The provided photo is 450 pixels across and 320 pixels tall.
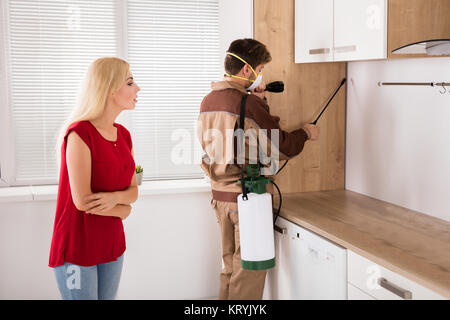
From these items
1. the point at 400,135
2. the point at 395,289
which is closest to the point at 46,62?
the point at 400,135

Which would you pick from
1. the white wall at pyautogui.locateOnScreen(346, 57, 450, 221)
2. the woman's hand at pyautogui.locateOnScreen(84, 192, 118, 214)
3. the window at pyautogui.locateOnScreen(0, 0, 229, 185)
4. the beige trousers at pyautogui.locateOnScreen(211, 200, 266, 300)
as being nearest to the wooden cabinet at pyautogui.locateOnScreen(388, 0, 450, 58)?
the white wall at pyautogui.locateOnScreen(346, 57, 450, 221)

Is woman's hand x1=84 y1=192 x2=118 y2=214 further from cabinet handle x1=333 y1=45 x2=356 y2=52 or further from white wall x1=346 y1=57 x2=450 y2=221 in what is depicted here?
white wall x1=346 y1=57 x2=450 y2=221

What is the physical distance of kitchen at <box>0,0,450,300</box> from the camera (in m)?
2.08

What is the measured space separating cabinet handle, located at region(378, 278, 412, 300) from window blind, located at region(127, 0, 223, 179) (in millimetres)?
1818

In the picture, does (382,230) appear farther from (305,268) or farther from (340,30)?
(340,30)

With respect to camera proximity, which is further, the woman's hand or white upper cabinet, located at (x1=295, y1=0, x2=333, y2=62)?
white upper cabinet, located at (x1=295, y1=0, x2=333, y2=62)

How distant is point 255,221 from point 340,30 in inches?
38.4

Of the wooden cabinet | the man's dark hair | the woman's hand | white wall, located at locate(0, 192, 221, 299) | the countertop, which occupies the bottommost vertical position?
white wall, located at locate(0, 192, 221, 299)

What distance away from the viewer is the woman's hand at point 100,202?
1952mm

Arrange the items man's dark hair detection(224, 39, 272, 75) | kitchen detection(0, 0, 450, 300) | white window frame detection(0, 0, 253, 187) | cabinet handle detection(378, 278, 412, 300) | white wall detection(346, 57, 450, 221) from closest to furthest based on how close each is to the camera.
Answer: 1. cabinet handle detection(378, 278, 412, 300)
2. kitchen detection(0, 0, 450, 300)
3. white wall detection(346, 57, 450, 221)
4. man's dark hair detection(224, 39, 272, 75)
5. white window frame detection(0, 0, 253, 187)

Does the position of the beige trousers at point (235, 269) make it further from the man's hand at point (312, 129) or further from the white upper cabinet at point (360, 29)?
the white upper cabinet at point (360, 29)

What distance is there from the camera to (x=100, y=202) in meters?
1.99

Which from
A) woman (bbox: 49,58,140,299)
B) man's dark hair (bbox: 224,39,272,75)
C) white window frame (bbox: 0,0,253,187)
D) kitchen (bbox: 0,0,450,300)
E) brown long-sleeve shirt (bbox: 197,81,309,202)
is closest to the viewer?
woman (bbox: 49,58,140,299)

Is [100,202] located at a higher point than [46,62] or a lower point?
lower
